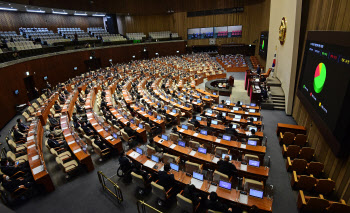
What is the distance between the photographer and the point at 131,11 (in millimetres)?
35312

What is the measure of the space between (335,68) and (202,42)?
35.1 meters

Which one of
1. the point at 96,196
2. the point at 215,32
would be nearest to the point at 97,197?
the point at 96,196

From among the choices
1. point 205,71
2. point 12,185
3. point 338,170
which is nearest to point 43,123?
point 12,185

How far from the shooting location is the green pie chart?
6973 millimetres

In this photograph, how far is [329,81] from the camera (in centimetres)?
645

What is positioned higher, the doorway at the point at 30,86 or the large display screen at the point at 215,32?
the large display screen at the point at 215,32

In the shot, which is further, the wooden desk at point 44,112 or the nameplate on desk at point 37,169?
the wooden desk at point 44,112

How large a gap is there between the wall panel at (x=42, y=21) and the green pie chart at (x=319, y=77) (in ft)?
99.0

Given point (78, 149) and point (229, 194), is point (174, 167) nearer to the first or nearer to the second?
point (229, 194)

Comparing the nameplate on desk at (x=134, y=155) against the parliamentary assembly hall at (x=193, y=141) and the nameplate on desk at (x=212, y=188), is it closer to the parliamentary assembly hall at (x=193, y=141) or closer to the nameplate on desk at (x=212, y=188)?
the parliamentary assembly hall at (x=193, y=141)

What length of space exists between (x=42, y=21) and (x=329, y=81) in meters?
33.7

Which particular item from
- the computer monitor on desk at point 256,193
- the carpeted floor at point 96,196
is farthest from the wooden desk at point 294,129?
the computer monitor on desk at point 256,193

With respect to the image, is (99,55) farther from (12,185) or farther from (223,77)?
(12,185)

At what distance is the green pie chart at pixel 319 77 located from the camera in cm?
697
